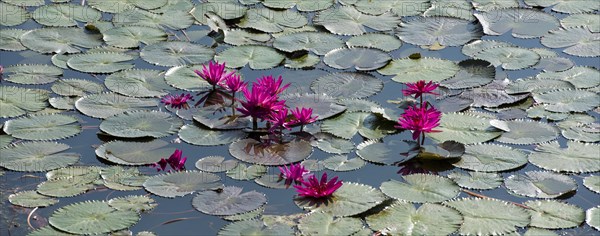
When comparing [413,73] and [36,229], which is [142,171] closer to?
[36,229]

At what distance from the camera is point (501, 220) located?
159 inches

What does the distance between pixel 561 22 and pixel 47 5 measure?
10.2 ft

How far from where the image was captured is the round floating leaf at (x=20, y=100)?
4.91m

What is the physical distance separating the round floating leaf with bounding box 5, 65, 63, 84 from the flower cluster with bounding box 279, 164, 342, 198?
1.61 m

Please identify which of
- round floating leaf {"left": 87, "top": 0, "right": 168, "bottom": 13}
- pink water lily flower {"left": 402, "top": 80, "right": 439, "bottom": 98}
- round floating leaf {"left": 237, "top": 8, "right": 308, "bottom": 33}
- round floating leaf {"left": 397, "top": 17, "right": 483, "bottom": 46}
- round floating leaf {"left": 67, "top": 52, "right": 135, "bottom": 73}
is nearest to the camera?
pink water lily flower {"left": 402, "top": 80, "right": 439, "bottom": 98}

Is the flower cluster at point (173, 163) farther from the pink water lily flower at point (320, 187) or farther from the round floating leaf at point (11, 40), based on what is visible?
the round floating leaf at point (11, 40)

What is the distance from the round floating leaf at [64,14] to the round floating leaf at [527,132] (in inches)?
103

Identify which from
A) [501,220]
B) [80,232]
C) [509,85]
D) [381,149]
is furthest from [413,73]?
[80,232]

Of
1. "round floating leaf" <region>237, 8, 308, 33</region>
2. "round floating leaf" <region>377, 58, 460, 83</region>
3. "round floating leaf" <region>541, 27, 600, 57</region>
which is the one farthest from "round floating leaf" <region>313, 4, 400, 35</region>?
"round floating leaf" <region>541, 27, 600, 57</region>

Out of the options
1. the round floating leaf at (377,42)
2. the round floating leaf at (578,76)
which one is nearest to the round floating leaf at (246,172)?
the round floating leaf at (377,42)

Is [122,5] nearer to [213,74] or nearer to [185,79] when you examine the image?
[185,79]

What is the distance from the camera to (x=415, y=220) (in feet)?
13.3

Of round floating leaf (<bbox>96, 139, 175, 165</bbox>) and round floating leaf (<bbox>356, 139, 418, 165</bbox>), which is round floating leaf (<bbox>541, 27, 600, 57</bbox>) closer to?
round floating leaf (<bbox>356, 139, 418, 165</bbox>)

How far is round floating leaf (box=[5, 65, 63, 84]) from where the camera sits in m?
5.25
